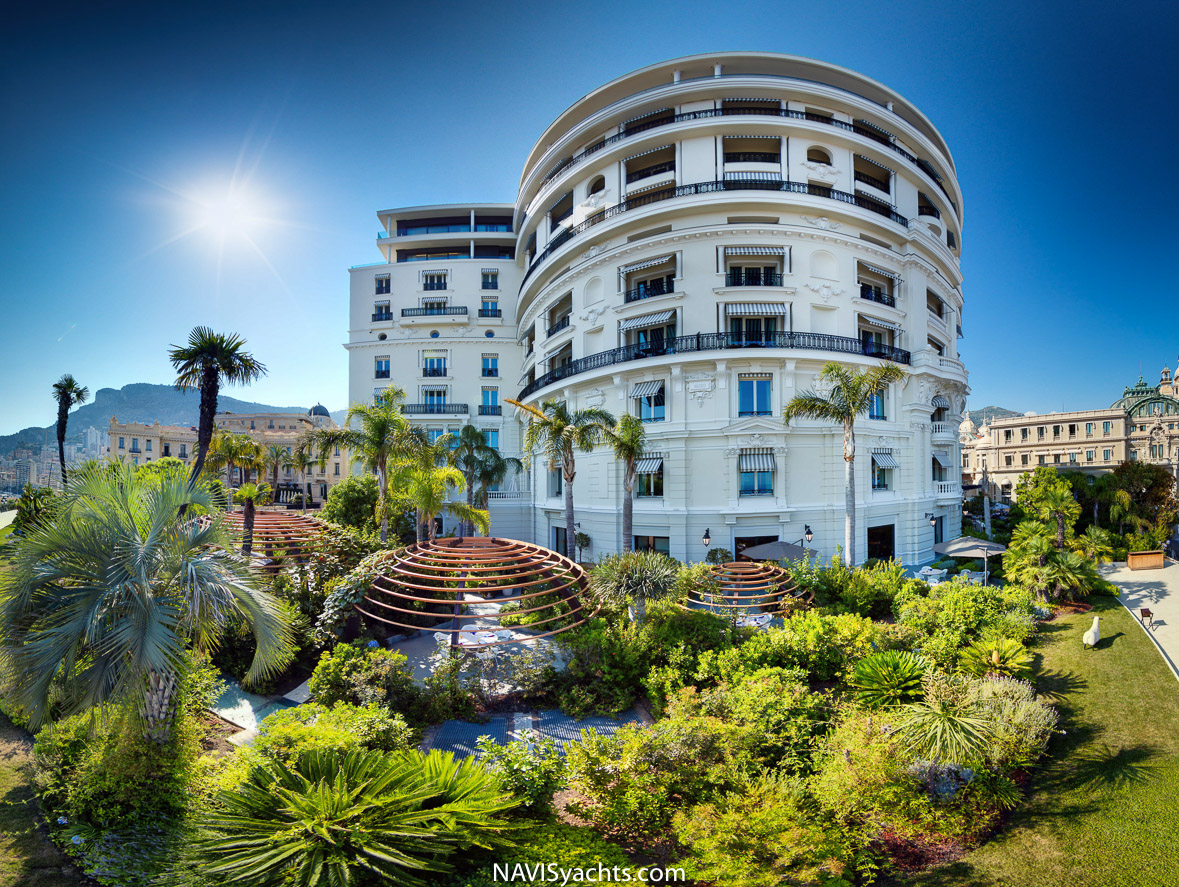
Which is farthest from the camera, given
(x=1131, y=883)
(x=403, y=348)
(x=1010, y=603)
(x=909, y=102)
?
(x=403, y=348)

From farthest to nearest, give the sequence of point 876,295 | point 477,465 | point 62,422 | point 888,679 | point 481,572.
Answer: point 62,422
point 477,465
point 876,295
point 481,572
point 888,679

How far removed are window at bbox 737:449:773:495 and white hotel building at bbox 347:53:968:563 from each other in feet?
0.28

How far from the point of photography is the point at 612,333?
2673 cm

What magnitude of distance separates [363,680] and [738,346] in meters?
21.0

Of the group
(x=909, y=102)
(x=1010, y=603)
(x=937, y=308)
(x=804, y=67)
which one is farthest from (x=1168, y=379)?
(x=1010, y=603)

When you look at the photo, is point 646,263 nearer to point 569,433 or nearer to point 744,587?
point 569,433

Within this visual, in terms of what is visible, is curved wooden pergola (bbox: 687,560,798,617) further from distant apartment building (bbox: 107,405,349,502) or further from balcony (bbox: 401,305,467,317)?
distant apartment building (bbox: 107,405,349,502)

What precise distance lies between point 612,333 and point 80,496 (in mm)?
22663

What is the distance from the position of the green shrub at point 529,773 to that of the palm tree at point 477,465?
2427 cm

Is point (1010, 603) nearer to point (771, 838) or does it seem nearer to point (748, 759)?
point (748, 759)

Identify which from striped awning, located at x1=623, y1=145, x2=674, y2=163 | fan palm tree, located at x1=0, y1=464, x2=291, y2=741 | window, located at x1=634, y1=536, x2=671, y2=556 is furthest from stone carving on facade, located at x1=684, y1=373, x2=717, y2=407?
fan palm tree, located at x1=0, y1=464, x2=291, y2=741

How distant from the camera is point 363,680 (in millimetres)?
10508

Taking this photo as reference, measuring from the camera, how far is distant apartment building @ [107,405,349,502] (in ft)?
208

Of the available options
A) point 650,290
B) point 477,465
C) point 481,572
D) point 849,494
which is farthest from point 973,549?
point 477,465
